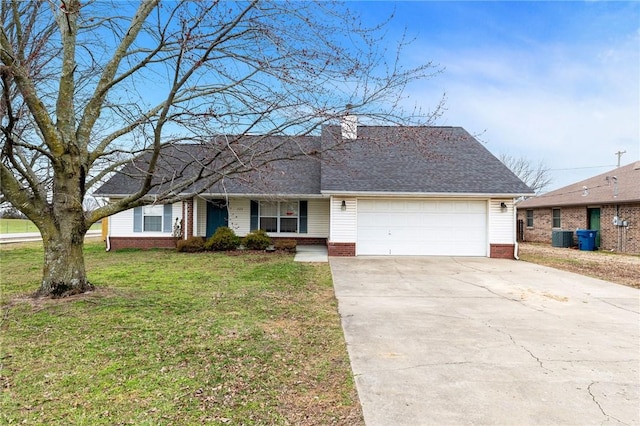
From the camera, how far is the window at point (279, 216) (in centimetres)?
1636

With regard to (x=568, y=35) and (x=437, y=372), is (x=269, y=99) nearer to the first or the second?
(x=437, y=372)

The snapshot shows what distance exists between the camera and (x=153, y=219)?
607 inches

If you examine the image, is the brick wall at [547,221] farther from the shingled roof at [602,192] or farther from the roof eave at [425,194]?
the roof eave at [425,194]

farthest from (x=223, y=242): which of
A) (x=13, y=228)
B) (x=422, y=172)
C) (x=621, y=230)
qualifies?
(x=13, y=228)

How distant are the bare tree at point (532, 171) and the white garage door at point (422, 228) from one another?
1291 inches

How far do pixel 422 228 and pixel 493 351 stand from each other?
9.43 metres

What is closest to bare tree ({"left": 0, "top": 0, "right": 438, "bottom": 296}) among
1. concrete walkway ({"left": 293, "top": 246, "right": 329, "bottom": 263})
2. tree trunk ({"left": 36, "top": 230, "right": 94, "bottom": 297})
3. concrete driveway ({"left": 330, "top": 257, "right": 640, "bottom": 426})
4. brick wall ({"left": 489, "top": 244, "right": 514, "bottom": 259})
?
tree trunk ({"left": 36, "top": 230, "right": 94, "bottom": 297})

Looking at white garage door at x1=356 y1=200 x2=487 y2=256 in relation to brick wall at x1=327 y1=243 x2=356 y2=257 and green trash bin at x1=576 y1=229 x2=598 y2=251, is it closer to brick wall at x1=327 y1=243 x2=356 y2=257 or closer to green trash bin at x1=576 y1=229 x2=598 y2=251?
brick wall at x1=327 y1=243 x2=356 y2=257

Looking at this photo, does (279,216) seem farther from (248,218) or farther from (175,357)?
(175,357)

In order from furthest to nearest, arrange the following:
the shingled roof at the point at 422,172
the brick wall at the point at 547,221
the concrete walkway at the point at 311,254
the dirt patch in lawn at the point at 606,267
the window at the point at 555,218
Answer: the window at the point at 555,218 < the brick wall at the point at 547,221 < the shingled roof at the point at 422,172 < the concrete walkway at the point at 311,254 < the dirt patch in lawn at the point at 606,267

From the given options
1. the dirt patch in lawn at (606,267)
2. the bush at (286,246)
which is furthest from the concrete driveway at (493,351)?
the bush at (286,246)

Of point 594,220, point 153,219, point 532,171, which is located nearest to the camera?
point 153,219

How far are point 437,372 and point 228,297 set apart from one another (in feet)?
13.8

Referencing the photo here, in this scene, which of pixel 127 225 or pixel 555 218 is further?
pixel 555 218
